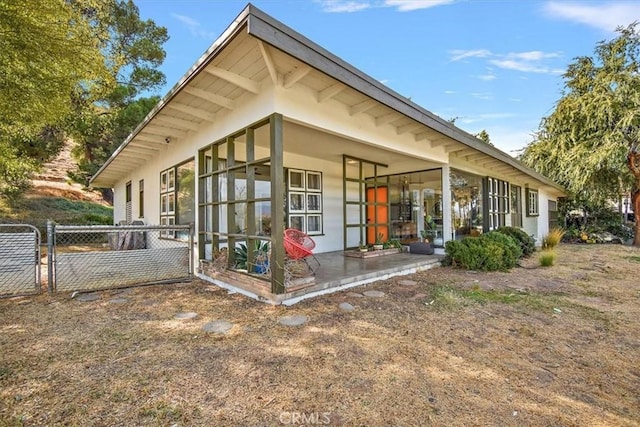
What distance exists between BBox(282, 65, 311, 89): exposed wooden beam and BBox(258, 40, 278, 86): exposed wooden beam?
0.15m

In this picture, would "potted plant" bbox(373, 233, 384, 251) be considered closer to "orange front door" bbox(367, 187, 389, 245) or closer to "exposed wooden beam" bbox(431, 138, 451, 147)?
"orange front door" bbox(367, 187, 389, 245)

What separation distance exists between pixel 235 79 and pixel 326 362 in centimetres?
337

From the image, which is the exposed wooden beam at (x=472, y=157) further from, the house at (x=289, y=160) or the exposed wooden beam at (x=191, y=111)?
the exposed wooden beam at (x=191, y=111)

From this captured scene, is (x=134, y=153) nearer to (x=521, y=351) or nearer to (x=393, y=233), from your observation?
(x=393, y=233)

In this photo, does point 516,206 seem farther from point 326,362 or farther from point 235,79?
point 326,362

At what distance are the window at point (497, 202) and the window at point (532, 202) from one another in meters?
A: 2.98

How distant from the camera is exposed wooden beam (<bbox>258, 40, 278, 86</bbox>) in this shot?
3176 millimetres

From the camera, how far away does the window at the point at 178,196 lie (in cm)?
627

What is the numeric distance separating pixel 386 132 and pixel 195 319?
452cm

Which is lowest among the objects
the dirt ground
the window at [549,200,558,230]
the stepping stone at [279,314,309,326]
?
the dirt ground

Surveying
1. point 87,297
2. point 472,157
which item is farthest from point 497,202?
point 87,297

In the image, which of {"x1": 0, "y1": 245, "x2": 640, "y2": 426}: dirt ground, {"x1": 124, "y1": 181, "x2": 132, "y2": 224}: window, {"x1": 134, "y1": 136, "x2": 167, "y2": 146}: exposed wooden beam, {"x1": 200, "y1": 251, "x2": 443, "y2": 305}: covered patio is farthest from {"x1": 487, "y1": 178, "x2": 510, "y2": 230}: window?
{"x1": 124, "y1": 181, "x2": 132, "y2": 224}: window

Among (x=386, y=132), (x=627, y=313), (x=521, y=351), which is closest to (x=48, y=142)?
(x=386, y=132)

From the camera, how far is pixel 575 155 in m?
12.2
